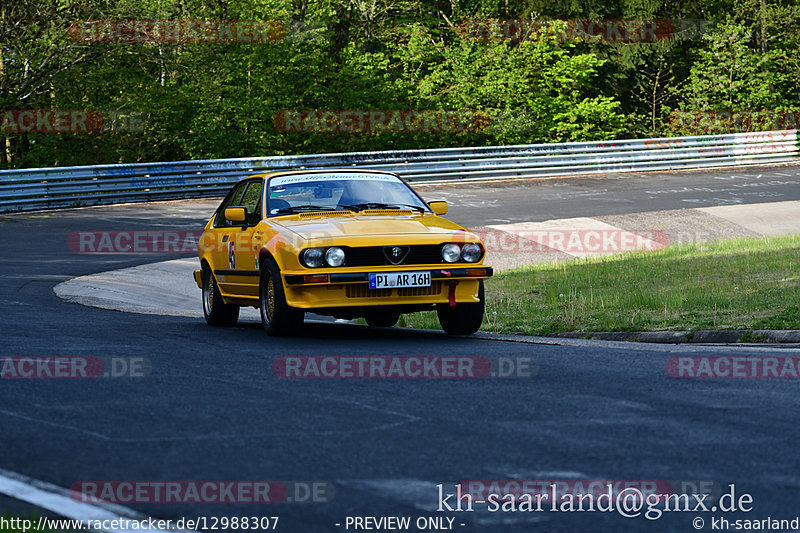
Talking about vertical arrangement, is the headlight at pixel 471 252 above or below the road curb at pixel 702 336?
above

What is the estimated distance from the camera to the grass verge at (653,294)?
421 inches

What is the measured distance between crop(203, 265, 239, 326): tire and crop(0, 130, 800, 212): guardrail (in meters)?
15.9

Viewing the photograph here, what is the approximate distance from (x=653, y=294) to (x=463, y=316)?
3124 mm

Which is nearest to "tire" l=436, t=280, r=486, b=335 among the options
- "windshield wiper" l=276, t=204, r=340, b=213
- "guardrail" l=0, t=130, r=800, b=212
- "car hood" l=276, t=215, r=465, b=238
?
"car hood" l=276, t=215, r=465, b=238

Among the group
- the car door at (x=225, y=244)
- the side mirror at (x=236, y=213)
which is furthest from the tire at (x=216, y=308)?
the side mirror at (x=236, y=213)

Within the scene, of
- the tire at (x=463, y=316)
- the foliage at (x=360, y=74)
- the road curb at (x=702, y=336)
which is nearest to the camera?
the road curb at (x=702, y=336)

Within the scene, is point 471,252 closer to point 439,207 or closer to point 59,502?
point 439,207

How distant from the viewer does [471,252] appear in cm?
987

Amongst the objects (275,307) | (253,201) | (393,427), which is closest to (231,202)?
(253,201)

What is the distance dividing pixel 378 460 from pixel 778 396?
2741 mm

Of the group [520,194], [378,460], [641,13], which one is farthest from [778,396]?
[641,13]

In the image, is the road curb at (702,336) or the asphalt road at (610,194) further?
the asphalt road at (610,194)

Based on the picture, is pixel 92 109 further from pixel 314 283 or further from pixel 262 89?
pixel 314 283

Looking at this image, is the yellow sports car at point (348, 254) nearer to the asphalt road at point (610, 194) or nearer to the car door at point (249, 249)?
the car door at point (249, 249)
